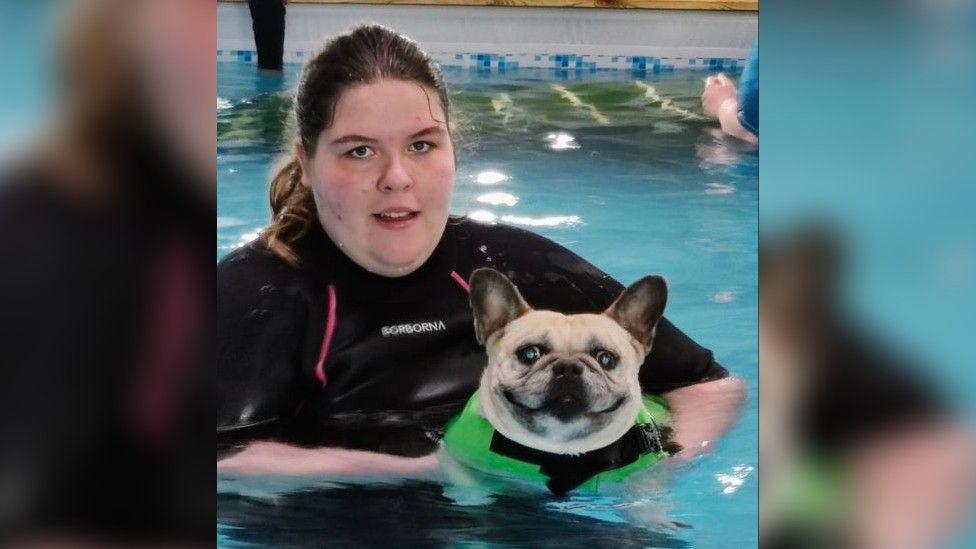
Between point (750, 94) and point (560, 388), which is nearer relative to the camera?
point (560, 388)

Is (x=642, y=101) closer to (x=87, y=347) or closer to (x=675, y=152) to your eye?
(x=675, y=152)

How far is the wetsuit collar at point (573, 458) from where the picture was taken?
6.85ft

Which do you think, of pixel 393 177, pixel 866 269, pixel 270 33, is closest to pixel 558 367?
pixel 393 177

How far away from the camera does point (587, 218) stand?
2.18 metres

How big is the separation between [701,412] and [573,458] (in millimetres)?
348

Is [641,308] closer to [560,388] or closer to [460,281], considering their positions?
[560,388]

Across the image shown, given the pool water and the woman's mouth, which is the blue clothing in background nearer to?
the pool water

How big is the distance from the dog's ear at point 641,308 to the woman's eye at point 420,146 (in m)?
0.61

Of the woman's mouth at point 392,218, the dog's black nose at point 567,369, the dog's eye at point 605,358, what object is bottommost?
the dog's black nose at point 567,369

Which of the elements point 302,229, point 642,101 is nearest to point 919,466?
point 642,101

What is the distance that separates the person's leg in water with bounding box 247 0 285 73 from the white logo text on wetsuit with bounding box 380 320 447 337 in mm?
703

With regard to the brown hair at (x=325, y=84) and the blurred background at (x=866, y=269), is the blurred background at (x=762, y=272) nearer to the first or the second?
the blurred background at (x=866, y=269)

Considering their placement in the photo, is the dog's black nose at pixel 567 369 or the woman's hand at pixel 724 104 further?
the woman's hand at pixel 724 104

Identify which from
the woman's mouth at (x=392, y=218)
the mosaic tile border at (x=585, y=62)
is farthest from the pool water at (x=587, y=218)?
the woman's mouth at (x=392, y=218)
